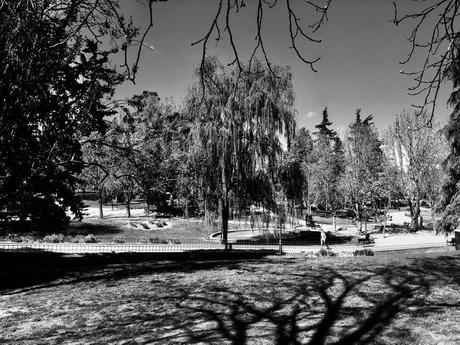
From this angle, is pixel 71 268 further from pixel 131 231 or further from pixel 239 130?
pixel 131 231

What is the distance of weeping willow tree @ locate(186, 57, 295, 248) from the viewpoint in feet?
70.8

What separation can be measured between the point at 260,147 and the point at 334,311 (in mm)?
15927

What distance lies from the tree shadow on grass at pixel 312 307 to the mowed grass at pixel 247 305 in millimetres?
18

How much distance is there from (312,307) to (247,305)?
1313 mm

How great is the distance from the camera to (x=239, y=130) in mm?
21875

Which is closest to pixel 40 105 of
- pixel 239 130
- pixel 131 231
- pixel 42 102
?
pixel 42 102

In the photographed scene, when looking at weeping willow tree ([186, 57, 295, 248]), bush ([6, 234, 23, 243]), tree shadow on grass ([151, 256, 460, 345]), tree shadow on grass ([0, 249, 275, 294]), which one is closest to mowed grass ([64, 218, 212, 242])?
bush ([6, 234, 23, 243])

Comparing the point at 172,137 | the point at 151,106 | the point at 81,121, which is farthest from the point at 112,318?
the point at 151,106

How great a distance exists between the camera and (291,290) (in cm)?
852

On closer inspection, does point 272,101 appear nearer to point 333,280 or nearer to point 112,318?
point 333,280

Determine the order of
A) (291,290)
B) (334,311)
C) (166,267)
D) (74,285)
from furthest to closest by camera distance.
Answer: (166,267) < (74,285) < (291,290) < (334,311)

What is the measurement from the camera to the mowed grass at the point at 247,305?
19.4 feet

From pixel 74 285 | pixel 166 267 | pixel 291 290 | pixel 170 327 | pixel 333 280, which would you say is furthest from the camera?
pixel 166 267

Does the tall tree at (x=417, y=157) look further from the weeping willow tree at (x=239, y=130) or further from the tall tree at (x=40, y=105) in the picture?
the tall tree at (x=40, y=105)
